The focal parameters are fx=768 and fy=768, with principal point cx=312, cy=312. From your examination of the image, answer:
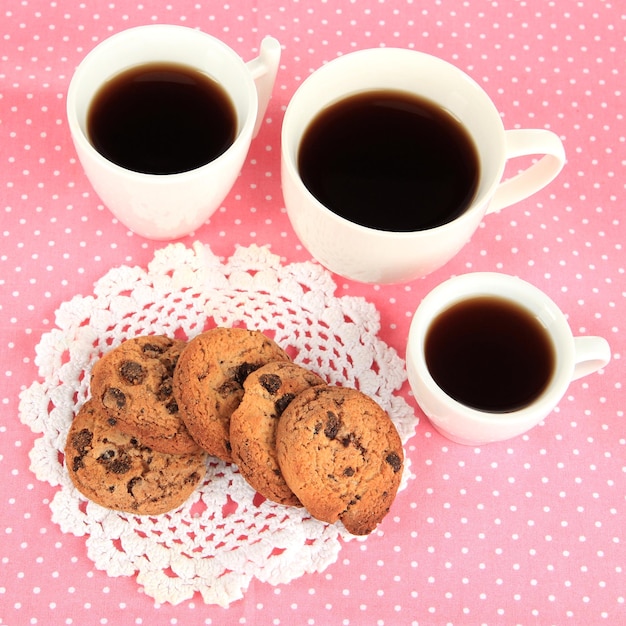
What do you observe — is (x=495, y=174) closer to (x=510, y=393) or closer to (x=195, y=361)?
(x=510, y=393)

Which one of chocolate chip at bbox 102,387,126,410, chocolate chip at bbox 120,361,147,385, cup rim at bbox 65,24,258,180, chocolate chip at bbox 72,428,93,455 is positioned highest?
cup rim at bbox 65,24,258,180

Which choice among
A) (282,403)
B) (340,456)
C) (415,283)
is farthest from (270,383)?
(415,283)

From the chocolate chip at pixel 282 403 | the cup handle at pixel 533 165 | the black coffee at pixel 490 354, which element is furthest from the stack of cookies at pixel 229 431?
the cup handle at pixel 533 165

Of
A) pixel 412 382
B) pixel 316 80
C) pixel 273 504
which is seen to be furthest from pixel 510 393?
pixel 316 80

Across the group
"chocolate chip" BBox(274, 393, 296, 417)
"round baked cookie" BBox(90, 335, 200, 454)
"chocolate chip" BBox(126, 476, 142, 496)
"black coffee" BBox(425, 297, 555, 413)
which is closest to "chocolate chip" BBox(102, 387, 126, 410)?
"round baked cookie" BBox(90, 335, 200, 454)

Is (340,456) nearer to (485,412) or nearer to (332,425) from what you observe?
(332,425)

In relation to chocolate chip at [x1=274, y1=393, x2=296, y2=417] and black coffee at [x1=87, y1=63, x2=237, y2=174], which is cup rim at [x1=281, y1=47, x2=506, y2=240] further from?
chocolate chip at [x1=274, y1=393, x2=296, y2=417]
